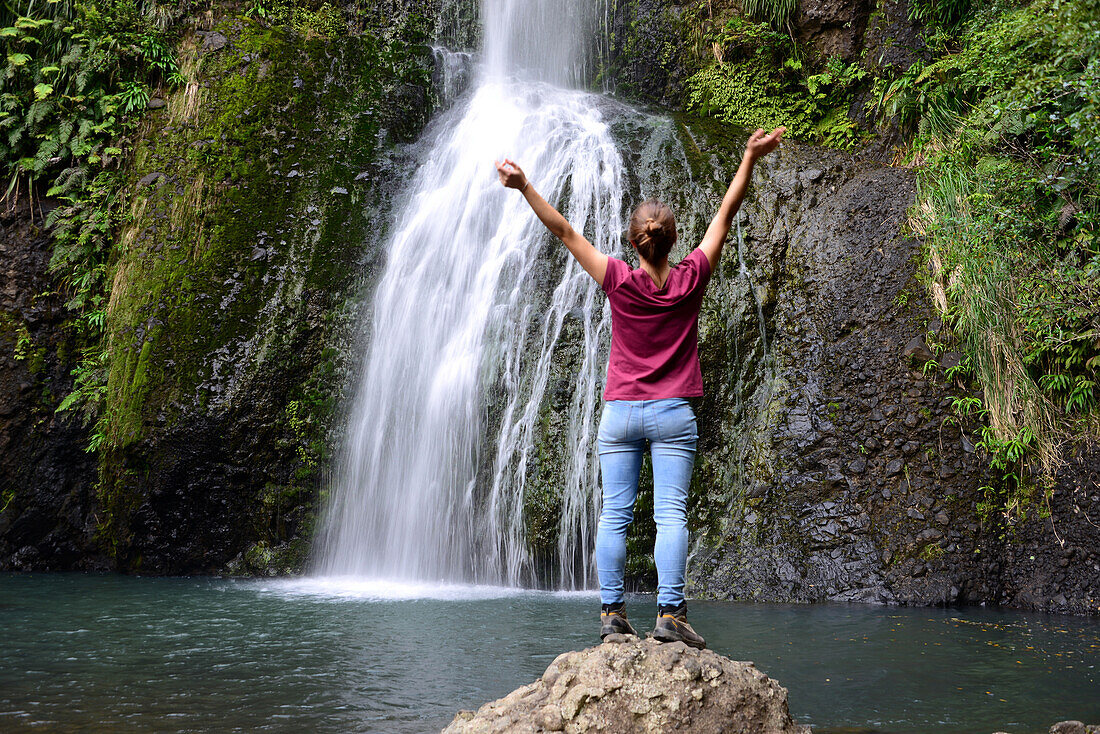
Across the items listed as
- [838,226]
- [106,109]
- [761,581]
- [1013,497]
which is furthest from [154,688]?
[106,109]

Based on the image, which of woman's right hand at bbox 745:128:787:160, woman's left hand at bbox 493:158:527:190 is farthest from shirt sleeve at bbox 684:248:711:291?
woman's left hand at bbox 493:158:527:190

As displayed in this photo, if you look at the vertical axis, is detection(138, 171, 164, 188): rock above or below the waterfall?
above

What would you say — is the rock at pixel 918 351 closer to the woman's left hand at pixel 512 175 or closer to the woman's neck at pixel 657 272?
the woman's neck at pixel 657 272

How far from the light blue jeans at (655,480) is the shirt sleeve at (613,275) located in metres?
0.49

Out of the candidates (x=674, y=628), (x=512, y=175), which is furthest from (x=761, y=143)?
(x=674, y=628)

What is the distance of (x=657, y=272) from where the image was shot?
10.9ft

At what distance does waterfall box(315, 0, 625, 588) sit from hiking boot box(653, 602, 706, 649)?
4.36m

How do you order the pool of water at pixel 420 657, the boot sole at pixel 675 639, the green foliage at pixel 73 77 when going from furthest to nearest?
the green foliage at pixel 73 77 < the pool of water at pixel 420 657 < the boot sole at pixel 675 639

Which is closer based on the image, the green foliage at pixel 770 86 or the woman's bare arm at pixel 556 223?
the woman's bare arm at pixel 556 223

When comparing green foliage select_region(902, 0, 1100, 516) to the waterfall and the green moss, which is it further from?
the green moss

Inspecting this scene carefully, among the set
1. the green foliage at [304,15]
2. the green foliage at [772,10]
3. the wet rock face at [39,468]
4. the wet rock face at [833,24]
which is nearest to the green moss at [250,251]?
the wet rock face at [39,468]

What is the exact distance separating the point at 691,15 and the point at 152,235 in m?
8.60

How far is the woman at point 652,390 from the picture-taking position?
3.12 m

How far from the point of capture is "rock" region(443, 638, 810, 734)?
2.87 meters
